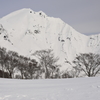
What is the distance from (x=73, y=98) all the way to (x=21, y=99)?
10.4 feet

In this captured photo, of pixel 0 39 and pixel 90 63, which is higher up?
pixel 0 39

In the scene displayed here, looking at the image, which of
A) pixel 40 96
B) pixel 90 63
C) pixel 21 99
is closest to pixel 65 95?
pixel 40 96

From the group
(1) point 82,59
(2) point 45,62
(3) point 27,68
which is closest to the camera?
(2) point 45,62

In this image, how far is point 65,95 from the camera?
10.1m

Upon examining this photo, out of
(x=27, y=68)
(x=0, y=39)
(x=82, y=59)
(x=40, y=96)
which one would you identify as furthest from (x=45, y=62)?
(x=0, y=39)

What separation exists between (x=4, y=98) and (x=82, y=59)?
3286 centimetres

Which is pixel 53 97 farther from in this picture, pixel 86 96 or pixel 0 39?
pixel 0 39

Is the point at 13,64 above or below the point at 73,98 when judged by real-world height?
above

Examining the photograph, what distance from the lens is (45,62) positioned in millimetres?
37375

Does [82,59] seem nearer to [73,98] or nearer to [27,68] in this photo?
[27,68]

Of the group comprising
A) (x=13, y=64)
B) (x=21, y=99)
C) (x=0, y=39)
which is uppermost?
(x=0, y=39)

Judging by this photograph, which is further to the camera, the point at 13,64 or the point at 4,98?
the point at 13,64

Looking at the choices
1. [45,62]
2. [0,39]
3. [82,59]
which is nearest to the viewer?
[45,62]

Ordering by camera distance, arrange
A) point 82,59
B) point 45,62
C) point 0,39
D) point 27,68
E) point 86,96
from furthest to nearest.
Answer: point 0,39
point 27,68
point 82,59
point 45,62
point 86,96
